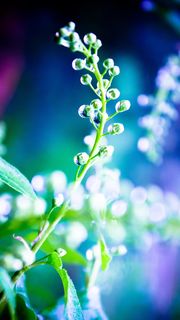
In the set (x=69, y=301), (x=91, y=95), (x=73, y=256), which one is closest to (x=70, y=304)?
(x=69, y=301)

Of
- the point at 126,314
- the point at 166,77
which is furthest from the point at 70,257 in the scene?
the point at 126,314

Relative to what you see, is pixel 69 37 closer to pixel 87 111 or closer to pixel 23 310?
pixel 87 111

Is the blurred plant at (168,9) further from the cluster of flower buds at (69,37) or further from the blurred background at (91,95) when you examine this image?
the cluster of flower buds at (69,37)

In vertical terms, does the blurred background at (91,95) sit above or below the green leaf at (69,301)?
above

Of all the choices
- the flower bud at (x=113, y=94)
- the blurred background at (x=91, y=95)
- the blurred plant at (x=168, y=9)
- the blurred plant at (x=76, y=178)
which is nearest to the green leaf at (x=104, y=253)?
the blurred plant at (x=76, y=178)

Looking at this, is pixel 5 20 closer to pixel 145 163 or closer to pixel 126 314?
pixel 145 163

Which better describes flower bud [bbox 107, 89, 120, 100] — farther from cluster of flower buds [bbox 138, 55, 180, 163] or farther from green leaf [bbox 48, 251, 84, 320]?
cluster of flower buds [bbox 138, 55, 180, 163]

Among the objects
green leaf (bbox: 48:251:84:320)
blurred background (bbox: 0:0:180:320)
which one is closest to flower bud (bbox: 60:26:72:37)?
green leaf (bbox: 48:251:84:320)
